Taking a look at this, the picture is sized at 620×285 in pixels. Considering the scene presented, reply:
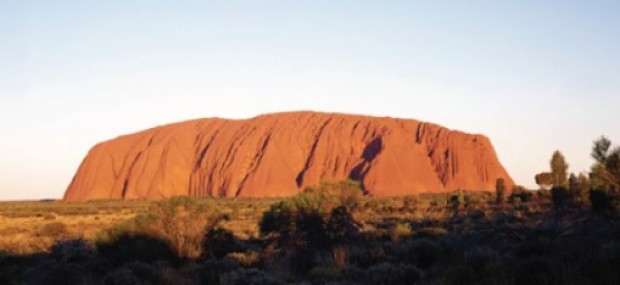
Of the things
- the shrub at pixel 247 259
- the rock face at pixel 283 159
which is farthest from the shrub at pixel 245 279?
the rock face at pixel 283 159

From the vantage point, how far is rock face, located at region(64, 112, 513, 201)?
88.8m

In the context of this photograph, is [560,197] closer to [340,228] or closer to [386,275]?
[340,228]

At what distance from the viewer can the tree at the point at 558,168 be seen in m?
39.0

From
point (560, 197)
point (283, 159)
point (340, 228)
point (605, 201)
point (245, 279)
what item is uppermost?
point (283, 159)

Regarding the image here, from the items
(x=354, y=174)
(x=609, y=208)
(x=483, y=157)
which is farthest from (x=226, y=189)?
(x=609, y=208)

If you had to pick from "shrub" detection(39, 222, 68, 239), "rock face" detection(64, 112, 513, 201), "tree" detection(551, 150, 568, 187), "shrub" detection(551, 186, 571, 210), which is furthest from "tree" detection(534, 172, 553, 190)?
"rock face" detection(64, 112, 513, 201)

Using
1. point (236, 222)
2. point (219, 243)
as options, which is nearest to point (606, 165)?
point (219, 243)

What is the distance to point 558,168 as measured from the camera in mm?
39500

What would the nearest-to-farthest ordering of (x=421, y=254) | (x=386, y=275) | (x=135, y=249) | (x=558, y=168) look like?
(x=386, y=275), (x=421, y=254), (x=135, y=249), (x=558, y=168)

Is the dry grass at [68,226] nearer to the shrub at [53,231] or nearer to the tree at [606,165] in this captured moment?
the shrub at [53,231]

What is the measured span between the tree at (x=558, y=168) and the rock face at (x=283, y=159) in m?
42.8

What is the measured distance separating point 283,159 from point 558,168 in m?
56.8

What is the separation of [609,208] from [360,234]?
978 centimetres

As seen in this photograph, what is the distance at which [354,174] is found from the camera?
88.4 m
